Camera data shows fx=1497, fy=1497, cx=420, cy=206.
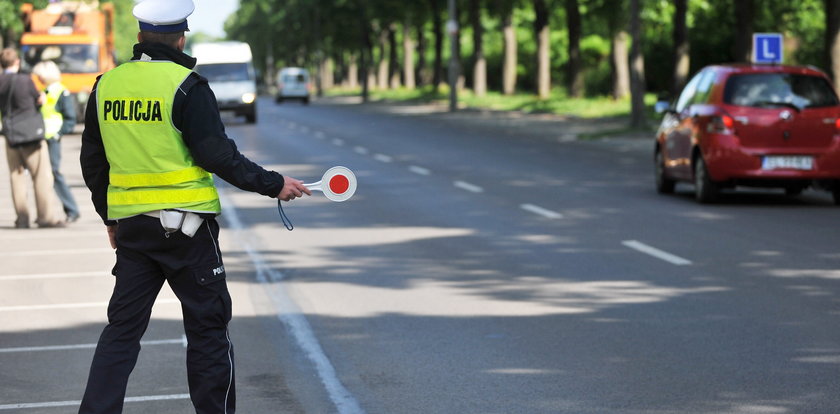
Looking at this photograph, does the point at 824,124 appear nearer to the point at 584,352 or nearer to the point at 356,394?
the point at 584,352

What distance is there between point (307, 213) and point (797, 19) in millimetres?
43573

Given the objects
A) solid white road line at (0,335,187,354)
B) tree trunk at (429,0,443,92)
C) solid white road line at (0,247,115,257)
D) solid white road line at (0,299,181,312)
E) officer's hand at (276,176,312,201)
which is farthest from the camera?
tree trunk at (429,0,443,92)

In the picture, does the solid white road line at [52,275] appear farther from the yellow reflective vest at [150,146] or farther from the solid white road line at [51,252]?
the yellow reflective vest at [150,146]

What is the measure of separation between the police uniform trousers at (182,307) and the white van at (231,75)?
137 feet

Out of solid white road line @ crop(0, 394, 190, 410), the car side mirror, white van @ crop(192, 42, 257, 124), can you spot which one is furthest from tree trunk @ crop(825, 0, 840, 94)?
solid white road line @ crop(0, 394, 190, 410)

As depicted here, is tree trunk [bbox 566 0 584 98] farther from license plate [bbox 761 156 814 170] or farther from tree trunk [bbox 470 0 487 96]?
license plate [bbox 761 156 814 170]

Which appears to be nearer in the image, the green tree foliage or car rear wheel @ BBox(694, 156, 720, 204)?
car rear wheel @ BBox(694, 156, 720, 204)

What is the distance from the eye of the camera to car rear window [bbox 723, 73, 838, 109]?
16688 millimetres

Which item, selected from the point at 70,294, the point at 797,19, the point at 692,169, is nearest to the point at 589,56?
the point at 797,19

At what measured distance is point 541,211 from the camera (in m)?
16.2

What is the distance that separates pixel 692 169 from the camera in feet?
56.7

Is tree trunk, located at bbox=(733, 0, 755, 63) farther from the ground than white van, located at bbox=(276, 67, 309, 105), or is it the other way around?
tree trunk, located at bbox=(733, 0, 755, 63)

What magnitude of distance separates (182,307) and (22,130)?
945 centimetres

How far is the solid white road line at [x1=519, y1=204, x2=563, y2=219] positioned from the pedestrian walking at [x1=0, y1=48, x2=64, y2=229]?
5.09m
